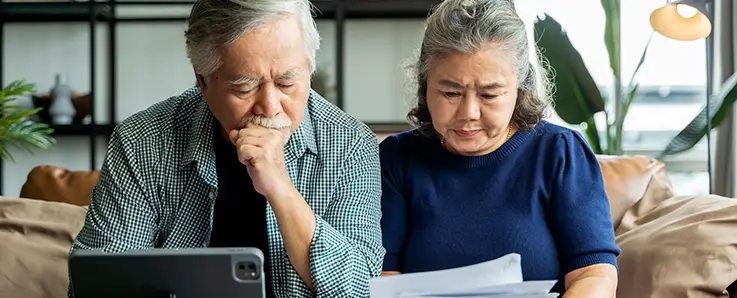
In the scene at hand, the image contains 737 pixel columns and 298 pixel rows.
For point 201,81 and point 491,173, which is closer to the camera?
point 201,81

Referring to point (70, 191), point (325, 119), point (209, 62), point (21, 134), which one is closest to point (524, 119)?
point (325, 119)

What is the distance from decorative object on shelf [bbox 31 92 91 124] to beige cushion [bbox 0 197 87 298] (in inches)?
93.4

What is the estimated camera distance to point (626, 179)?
219cm

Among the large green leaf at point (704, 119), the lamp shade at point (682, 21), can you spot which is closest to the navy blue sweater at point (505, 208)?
the lamp shade at point (682, 21)

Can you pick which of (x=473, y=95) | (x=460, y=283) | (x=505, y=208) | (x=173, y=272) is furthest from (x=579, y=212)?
(x=173, y=272)

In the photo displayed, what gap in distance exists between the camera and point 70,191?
238 centimetres

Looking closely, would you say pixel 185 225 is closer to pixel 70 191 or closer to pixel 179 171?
pixel 179 171

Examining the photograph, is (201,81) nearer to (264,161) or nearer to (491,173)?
(264,161)

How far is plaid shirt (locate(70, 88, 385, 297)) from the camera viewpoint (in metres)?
1.56

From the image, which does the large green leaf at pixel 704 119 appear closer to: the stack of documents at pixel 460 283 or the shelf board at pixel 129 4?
the shelf board at pixel 129 4

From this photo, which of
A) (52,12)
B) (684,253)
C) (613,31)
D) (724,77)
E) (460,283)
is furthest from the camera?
(52,12)

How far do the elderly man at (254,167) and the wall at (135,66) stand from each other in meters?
2.79

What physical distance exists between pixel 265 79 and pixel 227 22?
0.12 m

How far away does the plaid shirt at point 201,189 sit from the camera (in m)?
1.56
